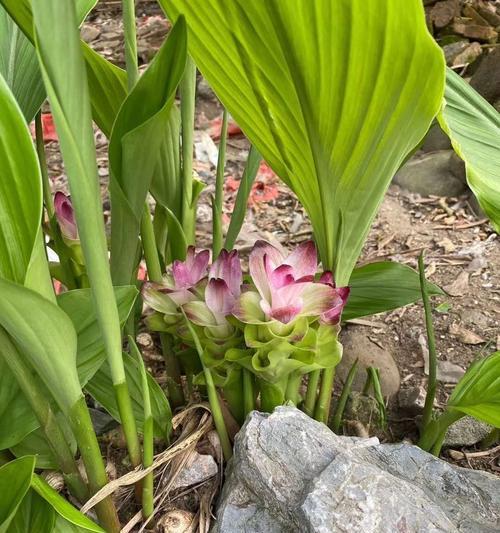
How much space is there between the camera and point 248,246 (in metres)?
1.48

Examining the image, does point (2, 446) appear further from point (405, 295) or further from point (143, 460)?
point (405, 295)

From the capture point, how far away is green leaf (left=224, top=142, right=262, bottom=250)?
0.82 metres

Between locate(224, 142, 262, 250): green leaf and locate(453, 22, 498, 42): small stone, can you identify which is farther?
locate(453, 22, 498, 42): small stone

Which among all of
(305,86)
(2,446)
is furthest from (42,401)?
(305,86)

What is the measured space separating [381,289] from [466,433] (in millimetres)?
251

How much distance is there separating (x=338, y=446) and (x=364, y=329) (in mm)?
529

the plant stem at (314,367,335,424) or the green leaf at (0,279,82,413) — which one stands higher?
the green leaf at (0,279,82,413)

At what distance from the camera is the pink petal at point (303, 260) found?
0.63 metres

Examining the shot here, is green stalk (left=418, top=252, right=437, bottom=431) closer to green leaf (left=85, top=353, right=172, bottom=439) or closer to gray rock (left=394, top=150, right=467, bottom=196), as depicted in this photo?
green leaf (left=85, top=353, right=172, bottom=439)

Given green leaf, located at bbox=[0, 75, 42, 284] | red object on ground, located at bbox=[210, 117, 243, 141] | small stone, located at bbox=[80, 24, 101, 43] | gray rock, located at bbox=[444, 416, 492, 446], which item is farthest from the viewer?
small stone, located at bbox=[80, 24, 101, 43]

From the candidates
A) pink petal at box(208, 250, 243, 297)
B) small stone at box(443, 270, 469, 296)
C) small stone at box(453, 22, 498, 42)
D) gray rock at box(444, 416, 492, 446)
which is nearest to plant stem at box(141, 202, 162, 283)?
pink petal at box(208, 250, 243, 297)

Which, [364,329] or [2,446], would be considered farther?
[364,329]

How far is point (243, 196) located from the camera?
0.82m

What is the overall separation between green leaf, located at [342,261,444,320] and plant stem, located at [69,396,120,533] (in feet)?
1.16
